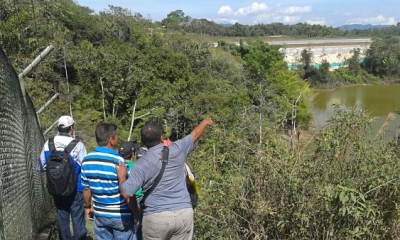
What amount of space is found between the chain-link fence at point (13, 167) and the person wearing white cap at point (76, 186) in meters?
0.22

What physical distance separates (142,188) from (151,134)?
0.34 m

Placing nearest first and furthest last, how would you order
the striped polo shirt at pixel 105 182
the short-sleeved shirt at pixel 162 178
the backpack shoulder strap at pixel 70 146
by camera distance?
the short-sleeved shirt at pixel 162 178
the striped polo shirt at pixel 105 182
the backpack shoulder strap at pixel 70 146

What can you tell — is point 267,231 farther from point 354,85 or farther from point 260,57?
point 354,85

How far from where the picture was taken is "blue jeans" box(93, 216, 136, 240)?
2805mm

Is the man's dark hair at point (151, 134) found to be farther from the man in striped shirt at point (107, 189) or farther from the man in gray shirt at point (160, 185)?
the man in striped shirt at point (107, 189)

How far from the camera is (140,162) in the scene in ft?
8.37

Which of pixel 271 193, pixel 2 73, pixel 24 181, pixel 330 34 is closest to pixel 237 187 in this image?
pixel 271 193

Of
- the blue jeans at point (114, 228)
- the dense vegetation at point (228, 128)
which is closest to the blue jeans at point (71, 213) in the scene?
the blue jeans at point (114, 228)

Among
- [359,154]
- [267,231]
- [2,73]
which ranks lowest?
A: [267,231]

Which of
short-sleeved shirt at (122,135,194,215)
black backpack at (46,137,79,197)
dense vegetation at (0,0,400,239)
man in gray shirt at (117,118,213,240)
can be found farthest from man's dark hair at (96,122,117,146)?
dense vegetation at (0,0,400,239)

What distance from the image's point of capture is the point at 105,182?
2729mm

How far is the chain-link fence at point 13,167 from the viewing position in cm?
238

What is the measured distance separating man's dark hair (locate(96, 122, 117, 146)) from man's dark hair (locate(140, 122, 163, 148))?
11.0 inches

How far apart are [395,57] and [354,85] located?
1136 cm
